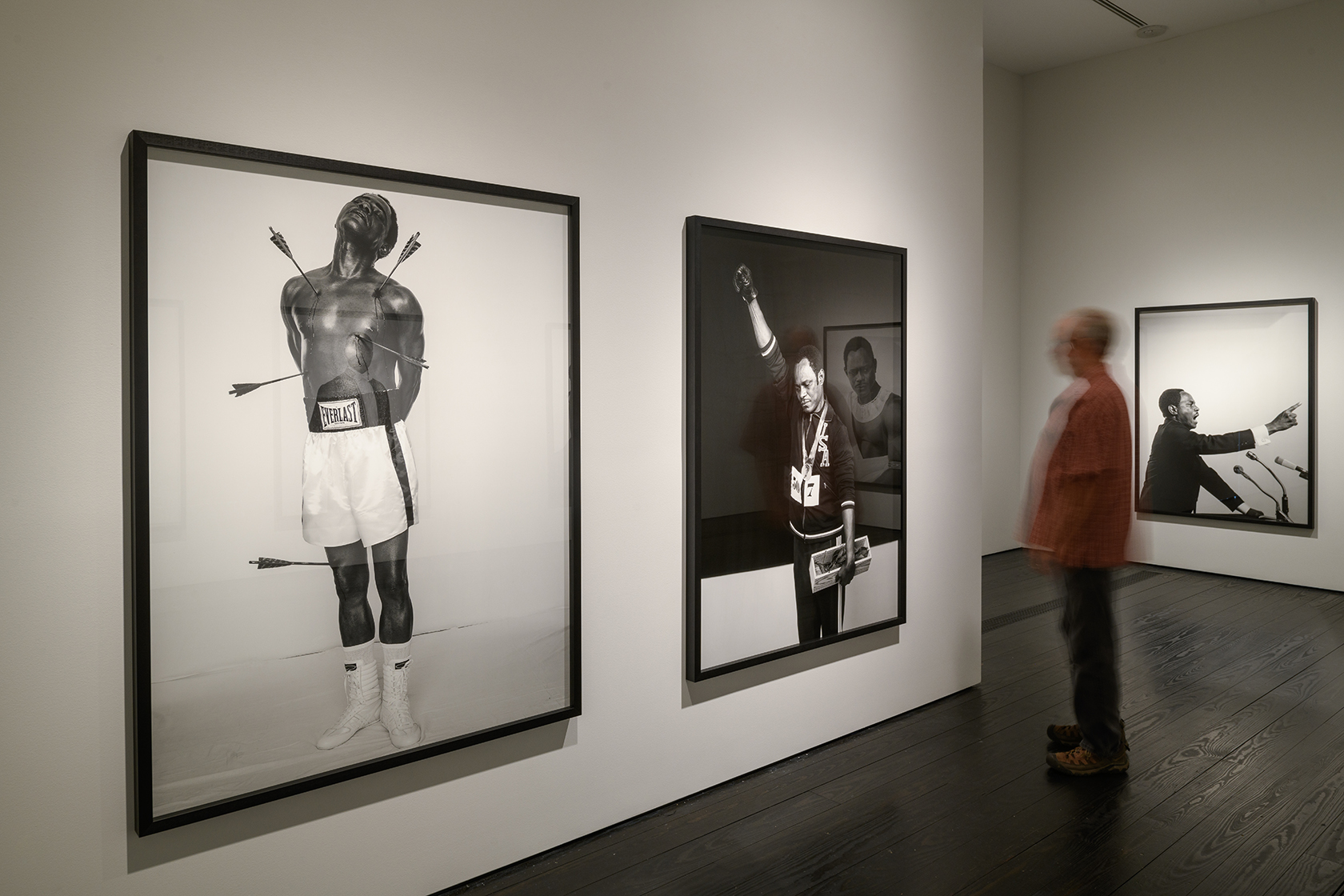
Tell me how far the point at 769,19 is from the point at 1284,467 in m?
4.81

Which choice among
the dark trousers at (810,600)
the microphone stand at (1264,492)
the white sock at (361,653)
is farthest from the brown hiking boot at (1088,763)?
the microphone stand at (1264,492)

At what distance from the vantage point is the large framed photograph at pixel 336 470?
1.65 metres

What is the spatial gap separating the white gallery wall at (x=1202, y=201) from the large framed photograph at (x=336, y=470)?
3.91 m

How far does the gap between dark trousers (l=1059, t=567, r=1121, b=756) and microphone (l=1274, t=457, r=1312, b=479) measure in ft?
12.0

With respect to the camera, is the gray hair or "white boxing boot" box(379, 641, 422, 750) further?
the gray hair

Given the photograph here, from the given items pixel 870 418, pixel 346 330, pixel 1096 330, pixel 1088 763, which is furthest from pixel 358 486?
pixel 1088 763

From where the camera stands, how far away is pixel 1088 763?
272 centimetres

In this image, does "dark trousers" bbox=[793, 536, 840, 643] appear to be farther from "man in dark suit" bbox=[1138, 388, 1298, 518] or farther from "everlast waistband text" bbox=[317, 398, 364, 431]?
"man in dark suit" bbox=[1138, 388, 1298, 518]

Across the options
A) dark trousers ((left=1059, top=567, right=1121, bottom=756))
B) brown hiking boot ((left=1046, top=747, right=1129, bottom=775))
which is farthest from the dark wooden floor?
dark trousers ((left=1059, top=567, right=1121, bottom=756))

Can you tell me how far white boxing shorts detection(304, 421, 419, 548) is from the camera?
182 cm

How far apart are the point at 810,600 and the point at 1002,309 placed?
15.0ft

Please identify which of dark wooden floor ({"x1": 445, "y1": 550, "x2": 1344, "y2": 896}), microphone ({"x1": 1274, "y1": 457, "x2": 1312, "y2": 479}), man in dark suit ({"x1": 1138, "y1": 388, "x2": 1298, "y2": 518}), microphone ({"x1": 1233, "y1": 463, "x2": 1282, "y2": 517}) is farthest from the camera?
man in dark suit ({"x1": 1138, "y1": 388, "x2": 1298, "y2": 518})

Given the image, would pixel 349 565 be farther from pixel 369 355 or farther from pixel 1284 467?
pixel 1284 467

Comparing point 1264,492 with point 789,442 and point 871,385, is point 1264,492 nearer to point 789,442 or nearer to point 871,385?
point 871,385
